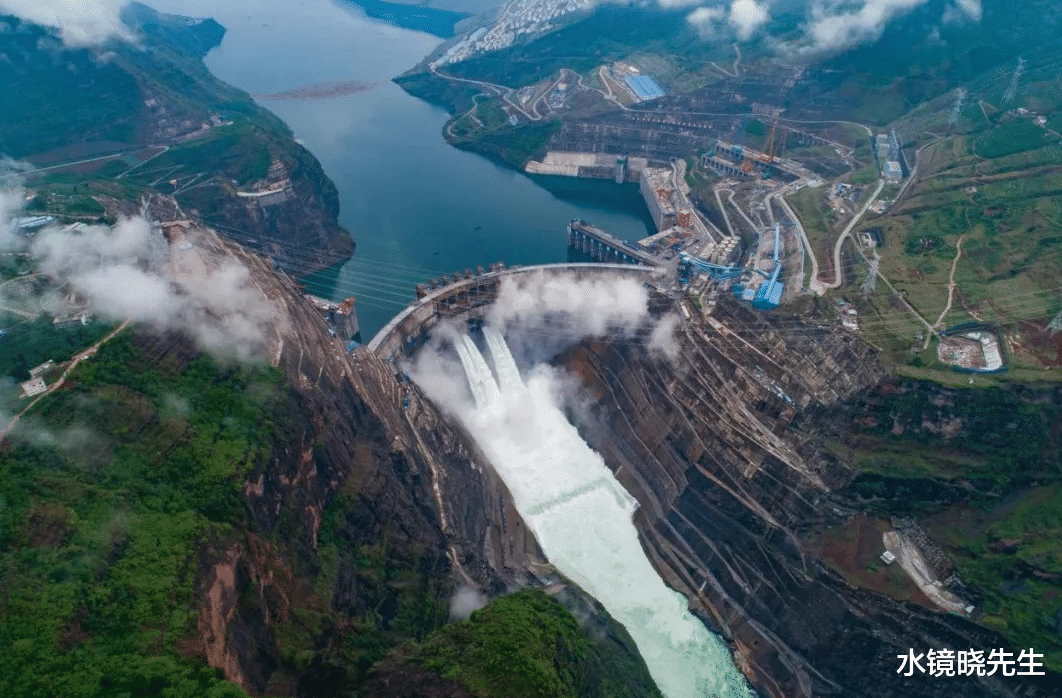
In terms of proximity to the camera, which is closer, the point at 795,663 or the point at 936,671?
the point at 936,671

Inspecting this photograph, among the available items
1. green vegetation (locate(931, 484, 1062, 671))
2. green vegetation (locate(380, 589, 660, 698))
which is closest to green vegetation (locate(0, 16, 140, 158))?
green vegetation (locate(380, 589, 660, 698))

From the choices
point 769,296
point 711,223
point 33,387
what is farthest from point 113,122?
point 769,296

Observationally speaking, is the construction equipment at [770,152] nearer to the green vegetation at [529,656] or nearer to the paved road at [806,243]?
the paved road at [806,243]

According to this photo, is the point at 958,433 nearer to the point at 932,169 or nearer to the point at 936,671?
the point at 936,671

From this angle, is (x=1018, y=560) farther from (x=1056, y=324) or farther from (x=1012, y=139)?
(x=1012, y=139)

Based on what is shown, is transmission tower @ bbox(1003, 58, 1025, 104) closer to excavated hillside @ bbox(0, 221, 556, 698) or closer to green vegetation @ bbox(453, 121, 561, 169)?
green vegetation @ bbox(453, 121, 561, 169)

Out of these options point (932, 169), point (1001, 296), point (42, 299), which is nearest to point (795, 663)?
point (1001, 296)

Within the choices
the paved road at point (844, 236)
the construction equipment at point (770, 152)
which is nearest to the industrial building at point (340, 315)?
the paved road at point (844, 236)
